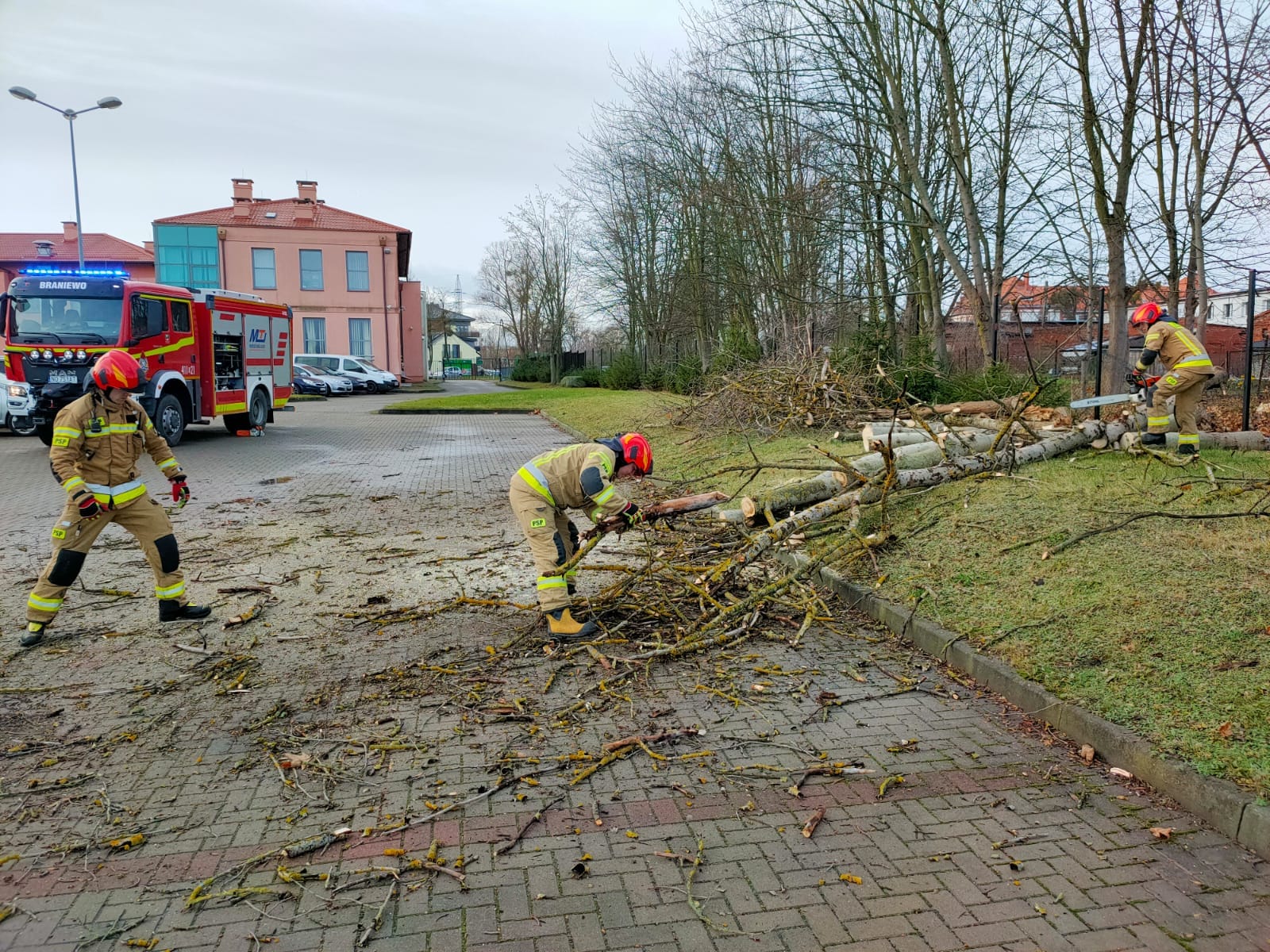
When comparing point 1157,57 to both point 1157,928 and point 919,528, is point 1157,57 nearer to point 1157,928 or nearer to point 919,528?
point 919,528

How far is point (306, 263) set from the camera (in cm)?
4638

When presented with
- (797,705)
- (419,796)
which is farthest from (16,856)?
(797,705)

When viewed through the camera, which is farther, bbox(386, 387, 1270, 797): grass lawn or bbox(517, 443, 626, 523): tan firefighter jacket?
bbox(517, 443, 626, 523): tan firefighter jacket

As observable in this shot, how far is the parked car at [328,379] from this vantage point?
124ft

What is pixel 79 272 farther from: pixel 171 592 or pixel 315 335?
pixel 315 335

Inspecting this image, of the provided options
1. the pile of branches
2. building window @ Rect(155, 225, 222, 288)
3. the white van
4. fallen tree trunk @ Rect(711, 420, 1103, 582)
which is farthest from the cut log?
building window @ Rect(155, 225, 222, 288)

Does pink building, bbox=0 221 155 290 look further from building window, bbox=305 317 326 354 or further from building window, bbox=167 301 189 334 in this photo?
building window, bbox=167 301 189 334

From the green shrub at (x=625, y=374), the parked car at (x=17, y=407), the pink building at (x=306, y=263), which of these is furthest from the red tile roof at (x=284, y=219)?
the parked car at (x=17, y=407)

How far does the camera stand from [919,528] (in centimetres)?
725

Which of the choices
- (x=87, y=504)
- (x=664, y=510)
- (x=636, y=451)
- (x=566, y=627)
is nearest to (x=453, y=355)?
(x=87, y=504)

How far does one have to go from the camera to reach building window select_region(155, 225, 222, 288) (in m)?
44.7

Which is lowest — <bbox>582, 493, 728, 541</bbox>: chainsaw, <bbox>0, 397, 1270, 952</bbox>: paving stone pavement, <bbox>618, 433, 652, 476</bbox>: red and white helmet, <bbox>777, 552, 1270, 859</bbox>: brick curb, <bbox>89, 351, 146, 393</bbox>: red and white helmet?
<bbox>0, 397, 1270, 952</bbox>: paving stone pavement

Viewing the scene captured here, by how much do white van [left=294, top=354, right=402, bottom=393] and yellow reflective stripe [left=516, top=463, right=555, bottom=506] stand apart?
3605 cm

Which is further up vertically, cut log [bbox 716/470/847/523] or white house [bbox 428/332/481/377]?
white house [bbox 428/332/481/377]
